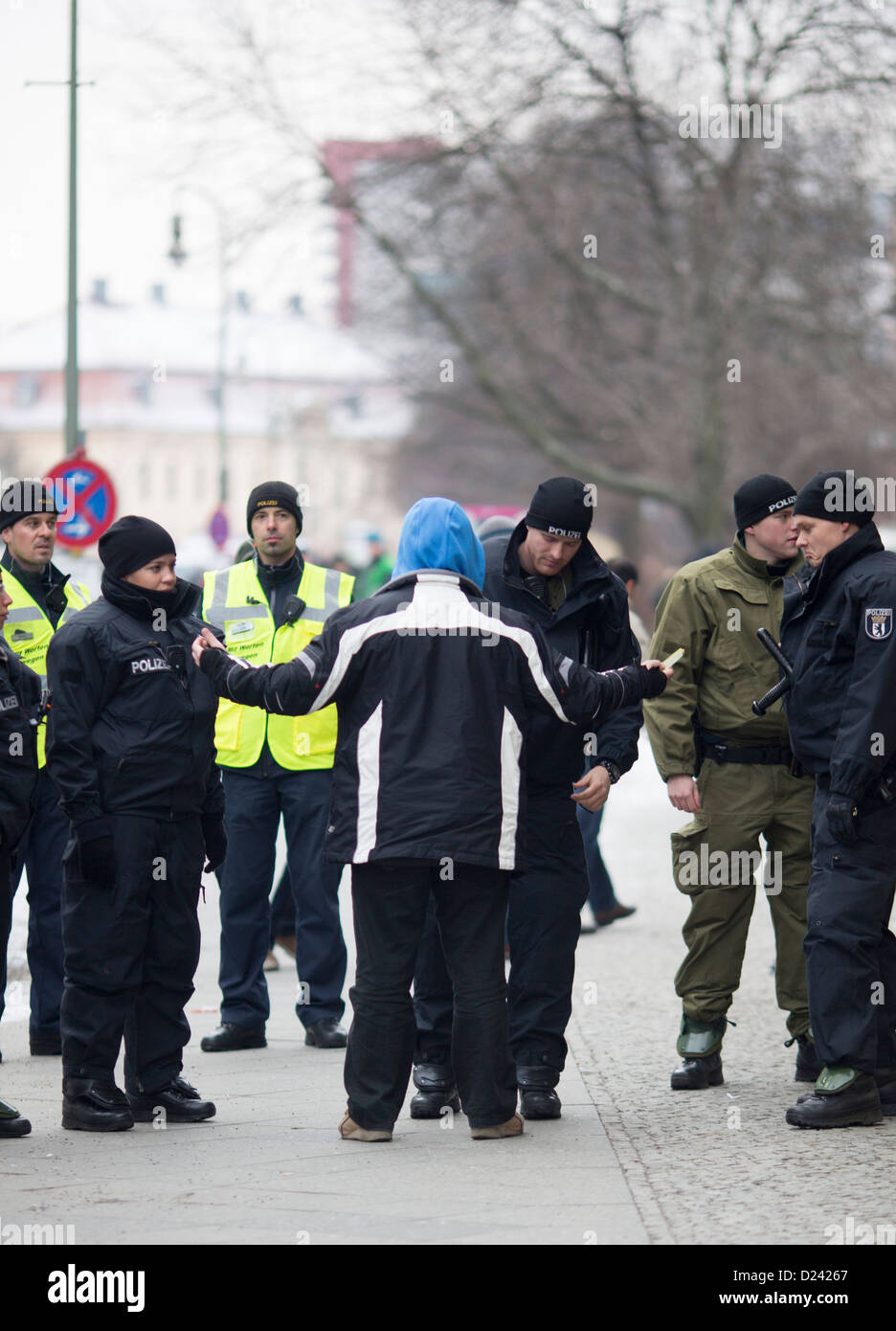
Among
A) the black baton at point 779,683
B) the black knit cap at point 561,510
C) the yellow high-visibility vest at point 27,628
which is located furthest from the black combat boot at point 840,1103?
the yellow high-visibility vest at point 27,628

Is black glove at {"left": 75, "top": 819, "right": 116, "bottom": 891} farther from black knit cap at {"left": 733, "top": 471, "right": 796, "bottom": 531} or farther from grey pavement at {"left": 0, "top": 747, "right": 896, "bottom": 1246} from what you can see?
black knit cap at {"left": 733, "top": 471, "right": 796, "bottom": 531}

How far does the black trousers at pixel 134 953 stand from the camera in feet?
21.2

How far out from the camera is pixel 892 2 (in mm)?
21562

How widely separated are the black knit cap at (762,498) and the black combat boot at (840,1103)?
188 centimetres

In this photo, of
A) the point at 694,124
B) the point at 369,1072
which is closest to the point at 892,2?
the point at 694,124

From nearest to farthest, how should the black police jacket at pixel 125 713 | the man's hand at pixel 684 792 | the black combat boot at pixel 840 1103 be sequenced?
1. the black combat boot at pixel 840 1103
2. the black police jacket at pixel 125 713
3. the man's hand at pixel 684 792

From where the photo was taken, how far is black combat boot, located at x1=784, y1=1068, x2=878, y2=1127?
6.30m

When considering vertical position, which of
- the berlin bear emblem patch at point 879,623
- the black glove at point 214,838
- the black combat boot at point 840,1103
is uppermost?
the berlin bear emblem patch at point 879,623

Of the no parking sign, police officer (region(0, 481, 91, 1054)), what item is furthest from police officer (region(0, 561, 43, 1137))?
the no parking sign

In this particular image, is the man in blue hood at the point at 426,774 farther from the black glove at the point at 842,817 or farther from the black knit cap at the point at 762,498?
the black knit cap at the point at 762,498
